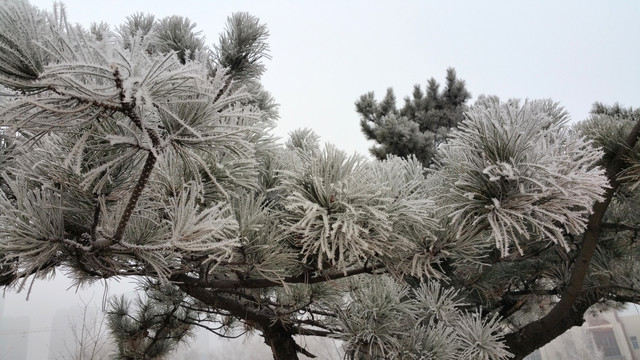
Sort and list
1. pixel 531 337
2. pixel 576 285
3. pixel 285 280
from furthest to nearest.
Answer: pixel 531 337 < pixel 576 285 < pixel 285 280

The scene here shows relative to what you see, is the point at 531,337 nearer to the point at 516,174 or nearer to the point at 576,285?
the point at 576,285

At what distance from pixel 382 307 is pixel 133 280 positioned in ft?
1.96

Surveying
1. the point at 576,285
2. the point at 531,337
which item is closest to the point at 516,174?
the point at 576,285

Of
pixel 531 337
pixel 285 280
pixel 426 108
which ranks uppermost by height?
pixel 426 108

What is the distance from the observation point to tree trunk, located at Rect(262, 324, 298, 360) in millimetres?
813

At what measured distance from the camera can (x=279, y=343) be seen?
82 cm

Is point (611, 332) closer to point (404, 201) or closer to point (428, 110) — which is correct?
point (428, 110)

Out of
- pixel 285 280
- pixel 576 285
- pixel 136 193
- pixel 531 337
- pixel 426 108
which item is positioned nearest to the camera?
pixel 136 193

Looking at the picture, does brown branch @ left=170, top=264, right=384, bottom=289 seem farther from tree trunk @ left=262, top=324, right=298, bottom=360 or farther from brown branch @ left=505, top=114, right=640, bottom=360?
brown branch @ left=505, top=114, right=640, bottom=360

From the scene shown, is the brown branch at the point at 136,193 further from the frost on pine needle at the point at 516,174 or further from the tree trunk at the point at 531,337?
the tree trunk at the point at 531,337

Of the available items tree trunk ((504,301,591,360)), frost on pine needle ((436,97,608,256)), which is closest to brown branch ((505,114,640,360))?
tree trunk ((504,301,591,360))

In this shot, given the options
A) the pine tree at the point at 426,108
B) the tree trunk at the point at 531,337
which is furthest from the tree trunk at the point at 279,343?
the pine tree at the point at 426,108

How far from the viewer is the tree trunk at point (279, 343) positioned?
0.81 metres

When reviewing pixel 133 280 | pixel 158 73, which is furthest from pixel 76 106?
pixel 133 280
